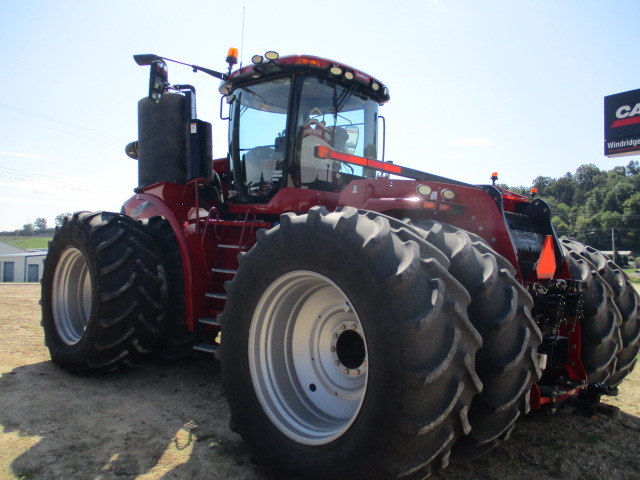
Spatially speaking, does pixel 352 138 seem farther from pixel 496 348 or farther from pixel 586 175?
pixel 586 175

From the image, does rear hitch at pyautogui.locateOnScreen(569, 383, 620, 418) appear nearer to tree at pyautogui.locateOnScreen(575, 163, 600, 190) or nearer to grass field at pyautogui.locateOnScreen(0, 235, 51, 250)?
grass field at pyautogui.locateOnScreen(0, 235, 51, 250)

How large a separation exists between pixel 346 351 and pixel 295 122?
7.53ft

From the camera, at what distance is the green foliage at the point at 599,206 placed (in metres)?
59.2

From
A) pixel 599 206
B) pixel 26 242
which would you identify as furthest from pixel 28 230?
pixel 599 206

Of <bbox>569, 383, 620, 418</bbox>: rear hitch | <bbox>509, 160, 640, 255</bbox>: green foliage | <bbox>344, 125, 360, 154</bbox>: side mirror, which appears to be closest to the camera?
<bbox>569, 383, 620, 418</bbox>: rear hitch

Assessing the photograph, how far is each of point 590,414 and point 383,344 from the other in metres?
2.27

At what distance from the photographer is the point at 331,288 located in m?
3.10

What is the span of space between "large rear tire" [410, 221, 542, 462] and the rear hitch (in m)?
1.40

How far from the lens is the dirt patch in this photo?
115 inches

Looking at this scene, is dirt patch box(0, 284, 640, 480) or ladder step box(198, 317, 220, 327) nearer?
dirt patch box(0, 284, 640, 480)

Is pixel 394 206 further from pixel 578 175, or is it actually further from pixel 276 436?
pixel 578 175

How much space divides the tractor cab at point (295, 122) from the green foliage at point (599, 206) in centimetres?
4234

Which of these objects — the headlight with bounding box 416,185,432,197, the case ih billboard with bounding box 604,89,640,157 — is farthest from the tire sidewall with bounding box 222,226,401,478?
the case ih billboard with bounding box 604,89,640,157

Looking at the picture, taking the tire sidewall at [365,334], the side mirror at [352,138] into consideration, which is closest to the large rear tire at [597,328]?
the tire sidewall at [365,334]
